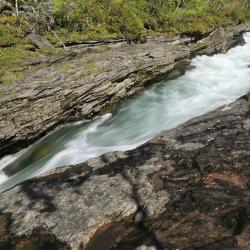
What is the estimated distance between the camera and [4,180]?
14.8 meters

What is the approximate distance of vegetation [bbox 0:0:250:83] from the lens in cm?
1825

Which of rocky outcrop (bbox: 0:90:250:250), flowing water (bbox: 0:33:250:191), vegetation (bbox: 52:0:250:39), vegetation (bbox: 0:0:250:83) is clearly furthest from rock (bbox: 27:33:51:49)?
rocky outcrop (bbox: 0:90:250:250)

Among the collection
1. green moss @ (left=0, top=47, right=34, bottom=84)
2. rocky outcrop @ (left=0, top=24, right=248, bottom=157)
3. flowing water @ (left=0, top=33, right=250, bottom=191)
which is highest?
green moss @ (left=0, top=47, right=34, bottom=84)

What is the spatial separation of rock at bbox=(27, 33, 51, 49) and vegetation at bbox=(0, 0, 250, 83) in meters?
0.26

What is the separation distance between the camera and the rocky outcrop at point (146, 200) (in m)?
8.80

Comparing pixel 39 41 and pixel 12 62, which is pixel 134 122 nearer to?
pixel 12 62

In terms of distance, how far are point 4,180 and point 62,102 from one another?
4014mm

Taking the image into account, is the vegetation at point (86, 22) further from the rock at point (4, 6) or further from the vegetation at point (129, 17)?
the rock at point (4, 6)

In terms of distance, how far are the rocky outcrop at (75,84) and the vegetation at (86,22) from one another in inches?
35.2

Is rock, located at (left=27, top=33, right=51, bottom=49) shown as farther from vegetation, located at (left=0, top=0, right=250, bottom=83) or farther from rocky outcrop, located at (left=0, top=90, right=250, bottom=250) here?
rocky outcrop, located at (left=0, top=90, right=250, bottom=250)

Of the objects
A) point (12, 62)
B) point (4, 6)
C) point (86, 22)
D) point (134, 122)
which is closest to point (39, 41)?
point (12, 62)

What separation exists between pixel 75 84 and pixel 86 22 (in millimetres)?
6493

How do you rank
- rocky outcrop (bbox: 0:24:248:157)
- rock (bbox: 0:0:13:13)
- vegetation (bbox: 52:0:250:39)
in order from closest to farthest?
rocky outcrop (bbox: 0:24:248:157) → rock (bbox: 0:0:13:13) → vegetation (bbox: 52:0:250:39)

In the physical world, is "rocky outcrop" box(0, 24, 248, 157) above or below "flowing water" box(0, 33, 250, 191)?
above
